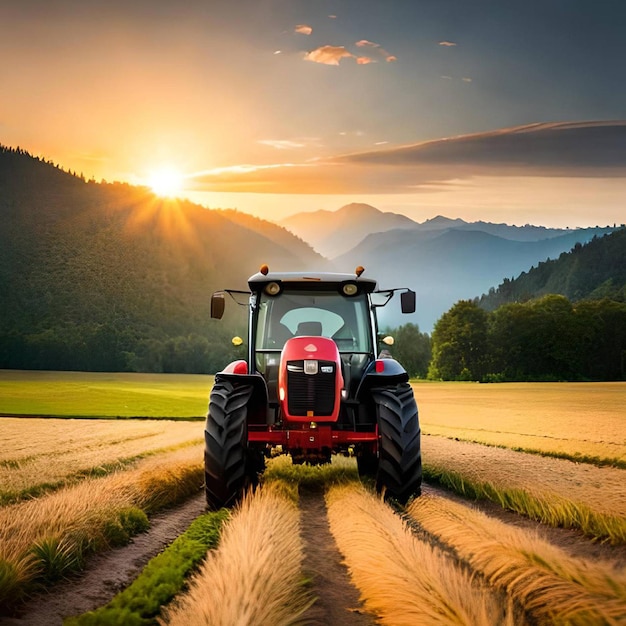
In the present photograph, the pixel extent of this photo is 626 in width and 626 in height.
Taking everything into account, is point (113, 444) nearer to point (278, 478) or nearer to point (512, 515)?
point (278, 478)

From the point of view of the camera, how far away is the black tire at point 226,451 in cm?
966

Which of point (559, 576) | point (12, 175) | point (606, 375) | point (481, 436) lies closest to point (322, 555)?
point (559, 576)

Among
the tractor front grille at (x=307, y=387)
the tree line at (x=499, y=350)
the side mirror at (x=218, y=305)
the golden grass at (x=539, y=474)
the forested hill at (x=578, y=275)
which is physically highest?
the forested hill at (x=578, y=275)

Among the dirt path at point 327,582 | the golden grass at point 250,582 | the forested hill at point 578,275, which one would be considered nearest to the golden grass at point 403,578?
the dirt path at point 327,582

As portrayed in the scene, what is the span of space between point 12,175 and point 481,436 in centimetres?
17258

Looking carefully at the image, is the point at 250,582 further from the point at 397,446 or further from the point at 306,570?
the point at 397,446

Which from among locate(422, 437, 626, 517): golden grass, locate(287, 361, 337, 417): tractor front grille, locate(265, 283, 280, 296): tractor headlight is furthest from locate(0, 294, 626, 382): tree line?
locate(287, 361, 337, 417): tractor front grille

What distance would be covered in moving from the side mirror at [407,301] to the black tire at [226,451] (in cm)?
236

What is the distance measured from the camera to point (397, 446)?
32.3 feet

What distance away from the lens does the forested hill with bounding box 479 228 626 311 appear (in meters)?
153

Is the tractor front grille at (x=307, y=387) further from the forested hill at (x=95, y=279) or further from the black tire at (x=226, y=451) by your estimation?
the forested hill at (x=95, y=279)

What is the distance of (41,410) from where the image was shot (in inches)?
1572

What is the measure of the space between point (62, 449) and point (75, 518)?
10782 millimetres

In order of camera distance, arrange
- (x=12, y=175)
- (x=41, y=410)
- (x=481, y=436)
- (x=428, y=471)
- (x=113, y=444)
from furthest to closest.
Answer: (x=12, y=175) → (x=41, y=410) → (x=481, y=436) → (x=113, y=444) → (x=428, y=471)
